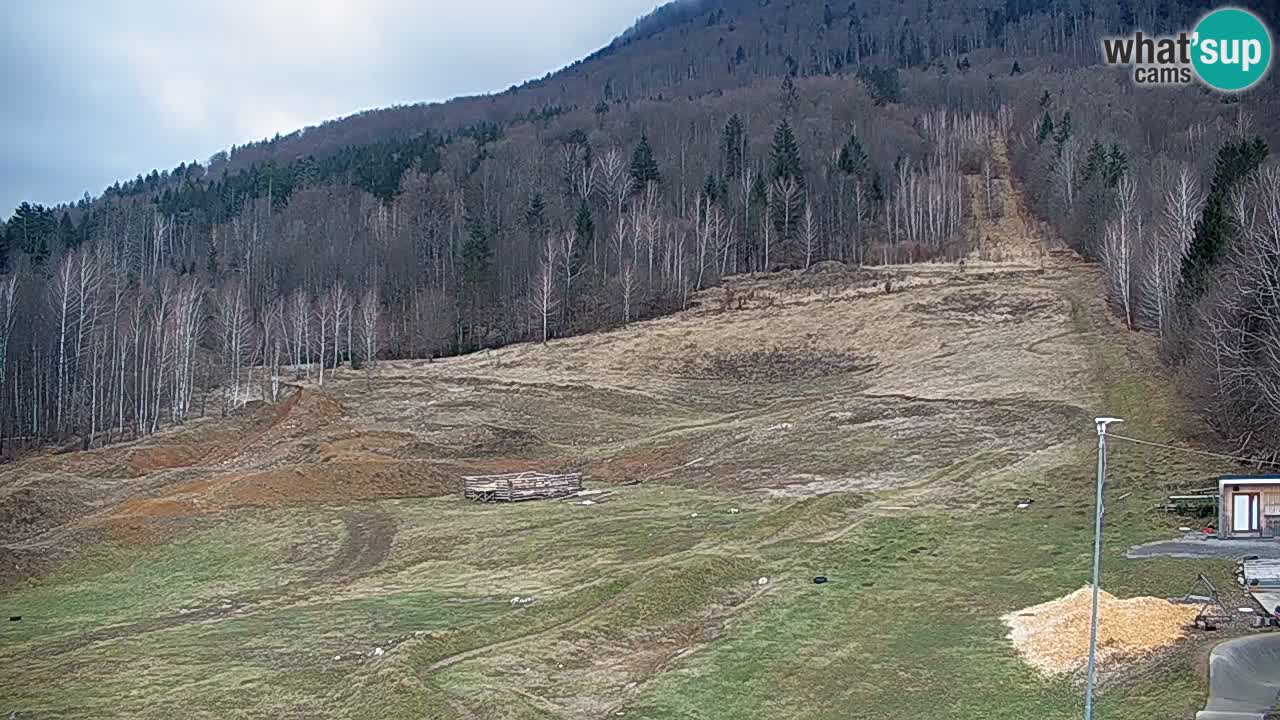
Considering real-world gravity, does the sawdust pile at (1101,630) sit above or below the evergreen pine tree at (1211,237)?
below

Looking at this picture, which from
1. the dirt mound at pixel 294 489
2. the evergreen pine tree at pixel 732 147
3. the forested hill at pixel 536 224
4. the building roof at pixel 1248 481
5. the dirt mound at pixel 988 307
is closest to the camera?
the building roof at pixel 1248 481

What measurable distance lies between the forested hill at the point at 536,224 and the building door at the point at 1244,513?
123ft

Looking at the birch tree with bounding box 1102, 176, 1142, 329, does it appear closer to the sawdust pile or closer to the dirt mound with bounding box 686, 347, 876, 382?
the dirt mound with bounding box 686, 347, 876, 382

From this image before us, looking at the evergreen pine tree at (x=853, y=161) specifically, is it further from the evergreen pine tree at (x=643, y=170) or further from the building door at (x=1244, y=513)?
the building door at (x=1244, y=513)

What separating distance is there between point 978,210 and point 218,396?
9895 centimetres

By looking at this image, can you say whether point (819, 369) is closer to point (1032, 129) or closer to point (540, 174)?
point (540, 174)

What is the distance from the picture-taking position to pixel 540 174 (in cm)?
15100

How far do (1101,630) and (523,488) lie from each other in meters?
32.3

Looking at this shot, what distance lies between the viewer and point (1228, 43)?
87688 mm

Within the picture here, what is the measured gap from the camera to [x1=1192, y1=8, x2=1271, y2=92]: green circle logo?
267 ft

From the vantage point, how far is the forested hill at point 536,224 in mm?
89750

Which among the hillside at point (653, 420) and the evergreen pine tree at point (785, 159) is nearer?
the hillside at point (653, 420)

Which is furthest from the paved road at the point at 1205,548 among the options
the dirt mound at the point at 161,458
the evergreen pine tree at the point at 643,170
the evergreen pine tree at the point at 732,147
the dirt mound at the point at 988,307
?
the evergreen pine tree at the point at 732,147

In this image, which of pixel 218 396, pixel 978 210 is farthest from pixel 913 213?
pixel 218 396
